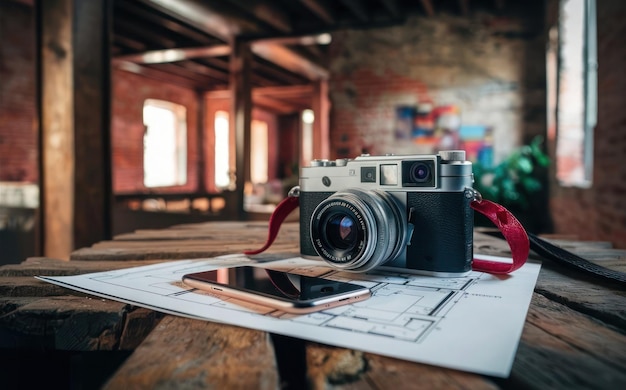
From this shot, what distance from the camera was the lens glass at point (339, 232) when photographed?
77 centimetres

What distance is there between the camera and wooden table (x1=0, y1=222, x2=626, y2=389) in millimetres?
379

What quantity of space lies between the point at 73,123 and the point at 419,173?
5.64 feet

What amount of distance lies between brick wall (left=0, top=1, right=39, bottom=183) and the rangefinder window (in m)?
5.18

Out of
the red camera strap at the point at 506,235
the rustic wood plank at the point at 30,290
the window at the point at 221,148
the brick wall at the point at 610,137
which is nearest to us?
the rustic wood plank at the point at 30,290

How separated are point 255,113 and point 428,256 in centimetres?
1058

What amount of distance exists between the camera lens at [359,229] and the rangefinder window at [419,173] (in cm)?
4

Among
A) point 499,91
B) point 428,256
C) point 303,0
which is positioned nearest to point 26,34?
point 303,0

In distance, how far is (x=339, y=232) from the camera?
784mm

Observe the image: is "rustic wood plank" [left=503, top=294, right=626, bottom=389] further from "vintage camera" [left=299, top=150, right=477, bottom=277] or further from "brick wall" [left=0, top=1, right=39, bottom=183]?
"brick wall" [left=0, top=1, right=39, bottom=183]

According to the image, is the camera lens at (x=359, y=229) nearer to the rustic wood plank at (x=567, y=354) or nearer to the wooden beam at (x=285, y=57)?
the rustic wood plank at (x=567, y=354)

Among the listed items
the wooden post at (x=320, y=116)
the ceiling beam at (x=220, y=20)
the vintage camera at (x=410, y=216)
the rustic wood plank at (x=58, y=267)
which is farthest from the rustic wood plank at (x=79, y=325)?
the wooden post at (x=320, y=116)

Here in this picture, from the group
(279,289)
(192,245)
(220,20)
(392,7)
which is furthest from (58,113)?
(392,7)

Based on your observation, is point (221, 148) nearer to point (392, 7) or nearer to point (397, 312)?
point (392, 7)

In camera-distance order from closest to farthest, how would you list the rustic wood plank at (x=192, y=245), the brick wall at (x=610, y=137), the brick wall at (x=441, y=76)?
the rustic wood plank at (x=192, y=245) < the brick wall at (x=610, y=137) < the brick wall at (x=441, y=76)
